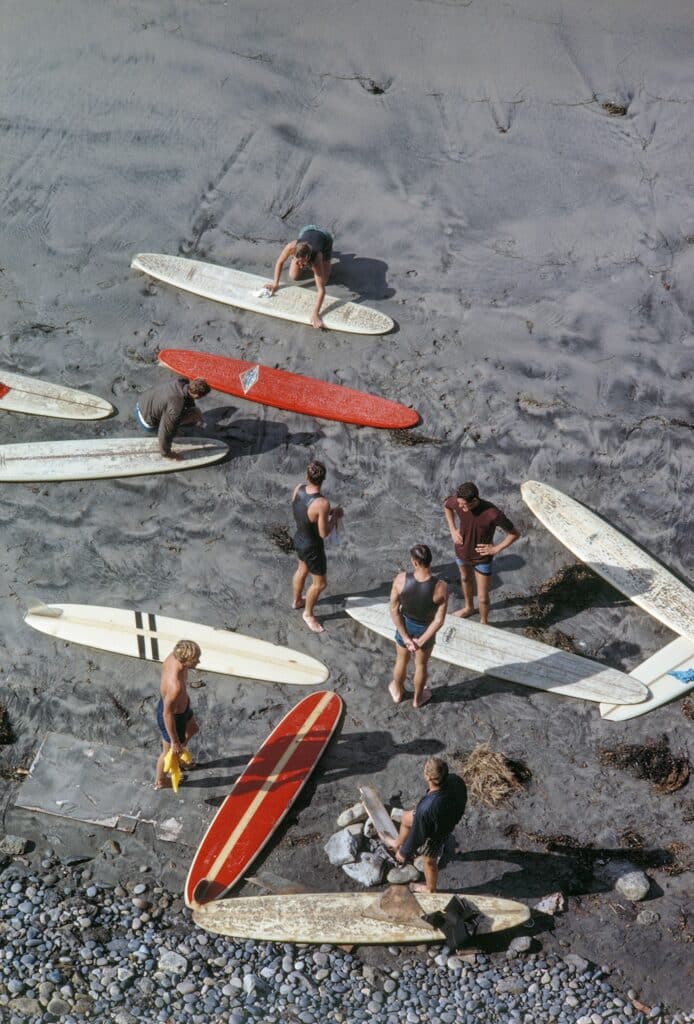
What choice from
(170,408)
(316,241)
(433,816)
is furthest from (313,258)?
(433,816)

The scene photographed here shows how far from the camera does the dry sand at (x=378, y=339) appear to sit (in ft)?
25.8

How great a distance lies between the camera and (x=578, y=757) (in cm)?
782

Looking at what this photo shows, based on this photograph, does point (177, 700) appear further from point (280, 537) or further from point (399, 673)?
point (280, 537)

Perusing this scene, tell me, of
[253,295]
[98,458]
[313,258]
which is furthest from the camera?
[253,295]

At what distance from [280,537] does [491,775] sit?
9.59 ft

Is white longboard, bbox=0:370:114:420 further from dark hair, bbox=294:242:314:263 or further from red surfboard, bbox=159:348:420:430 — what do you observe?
dark hair, bbox=294:242:314:263

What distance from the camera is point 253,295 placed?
10.8 m

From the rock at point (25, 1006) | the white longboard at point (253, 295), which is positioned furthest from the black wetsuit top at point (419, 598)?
the white longboard at point (253, 295)

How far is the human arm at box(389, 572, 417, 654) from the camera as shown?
24.0 ft

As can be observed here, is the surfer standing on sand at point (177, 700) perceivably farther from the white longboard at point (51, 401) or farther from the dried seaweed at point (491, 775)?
the white longboard at point (51, 401)

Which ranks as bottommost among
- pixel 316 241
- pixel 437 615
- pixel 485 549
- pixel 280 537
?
pixel 280 537

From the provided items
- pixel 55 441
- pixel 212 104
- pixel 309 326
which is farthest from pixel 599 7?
pixel 55 441

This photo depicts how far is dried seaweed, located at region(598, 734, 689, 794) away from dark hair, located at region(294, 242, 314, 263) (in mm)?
5687

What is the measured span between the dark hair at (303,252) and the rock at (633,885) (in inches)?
259
